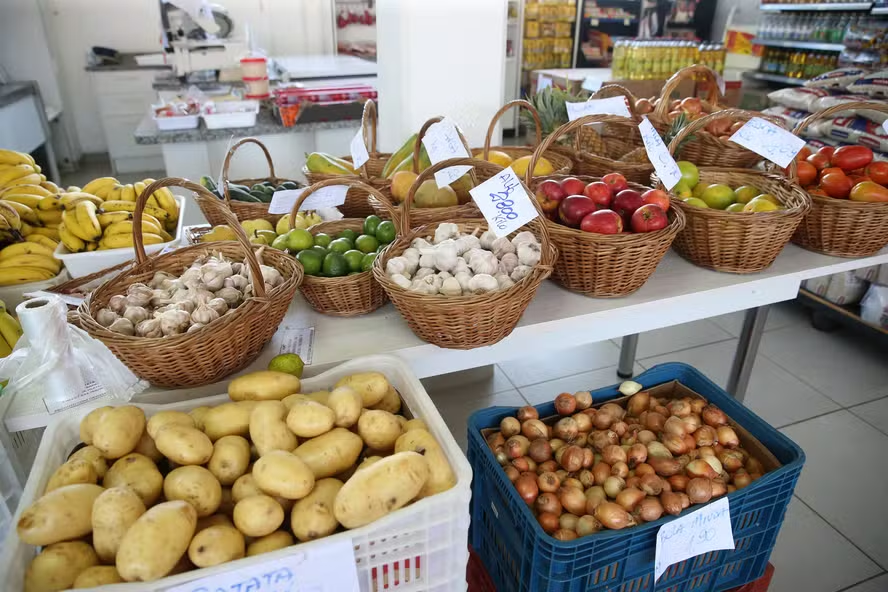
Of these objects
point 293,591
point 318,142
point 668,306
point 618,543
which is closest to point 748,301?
point 668,306

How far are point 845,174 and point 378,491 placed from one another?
1.71 meters

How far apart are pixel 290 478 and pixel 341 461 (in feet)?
0.32

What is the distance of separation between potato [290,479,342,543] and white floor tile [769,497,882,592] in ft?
4.78

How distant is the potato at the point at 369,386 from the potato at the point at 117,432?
0.31 m

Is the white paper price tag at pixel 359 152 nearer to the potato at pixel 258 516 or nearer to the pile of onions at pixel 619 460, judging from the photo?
the pile of onions at pixel 619 460

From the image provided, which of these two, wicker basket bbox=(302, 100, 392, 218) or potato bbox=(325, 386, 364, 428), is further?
wicker basket bbox=(302, 100, 392, 218)

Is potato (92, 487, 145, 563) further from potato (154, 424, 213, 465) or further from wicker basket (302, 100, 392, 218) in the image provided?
wicker basket (302, 100, 392, 218)

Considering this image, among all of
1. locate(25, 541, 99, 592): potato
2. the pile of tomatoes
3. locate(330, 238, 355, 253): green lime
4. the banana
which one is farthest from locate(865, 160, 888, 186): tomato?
the banana

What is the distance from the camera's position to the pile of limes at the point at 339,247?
1284mm

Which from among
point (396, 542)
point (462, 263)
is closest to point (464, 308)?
point (462, 263)

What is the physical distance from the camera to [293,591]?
73 centimetres

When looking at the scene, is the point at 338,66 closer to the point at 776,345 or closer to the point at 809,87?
the point at 809,87

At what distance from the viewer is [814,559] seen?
1.73 metres

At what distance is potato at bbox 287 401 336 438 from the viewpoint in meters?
0.86
